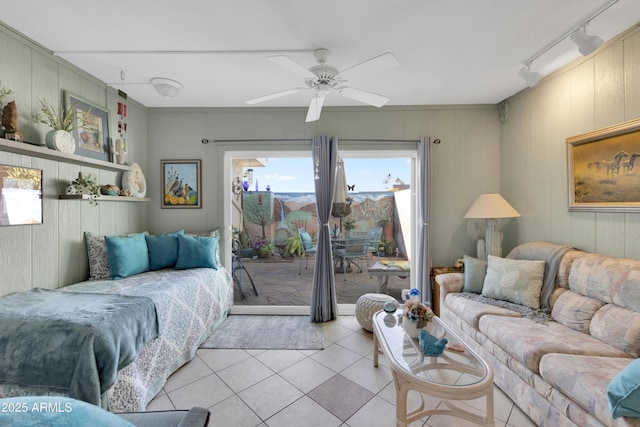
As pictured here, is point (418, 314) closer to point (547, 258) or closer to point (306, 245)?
point (547, 258)

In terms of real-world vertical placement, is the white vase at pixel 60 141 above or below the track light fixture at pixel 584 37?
below

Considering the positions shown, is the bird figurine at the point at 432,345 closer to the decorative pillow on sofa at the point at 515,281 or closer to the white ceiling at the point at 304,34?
the decorative pillow on sofa at the point at 515,281

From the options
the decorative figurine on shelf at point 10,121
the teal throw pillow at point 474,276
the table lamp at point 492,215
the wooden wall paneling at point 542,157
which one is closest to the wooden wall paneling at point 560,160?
the wooden wall paneling at point 542,157

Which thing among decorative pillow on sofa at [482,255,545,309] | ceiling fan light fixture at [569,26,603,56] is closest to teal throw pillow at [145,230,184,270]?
Result: decorative pillow on sofa at [482,255,545,309]

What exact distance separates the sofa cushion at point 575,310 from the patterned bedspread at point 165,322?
10.1 feet

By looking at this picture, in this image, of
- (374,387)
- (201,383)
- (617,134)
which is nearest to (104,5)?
(201,383)

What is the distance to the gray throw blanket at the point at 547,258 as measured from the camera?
2406 millimetres

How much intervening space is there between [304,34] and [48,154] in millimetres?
2229

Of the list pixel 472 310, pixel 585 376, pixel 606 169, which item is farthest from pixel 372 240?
pixel 585 376

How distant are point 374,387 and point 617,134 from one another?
273cm

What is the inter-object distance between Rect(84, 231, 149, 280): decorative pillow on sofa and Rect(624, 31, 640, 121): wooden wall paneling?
458 cm

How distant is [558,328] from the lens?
2.06m

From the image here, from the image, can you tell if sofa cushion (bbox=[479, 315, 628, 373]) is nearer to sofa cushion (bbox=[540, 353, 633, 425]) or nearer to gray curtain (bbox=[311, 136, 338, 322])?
sofa cushion (bbox=[540, 353, 633, 425])

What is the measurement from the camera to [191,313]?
8.23 ft
